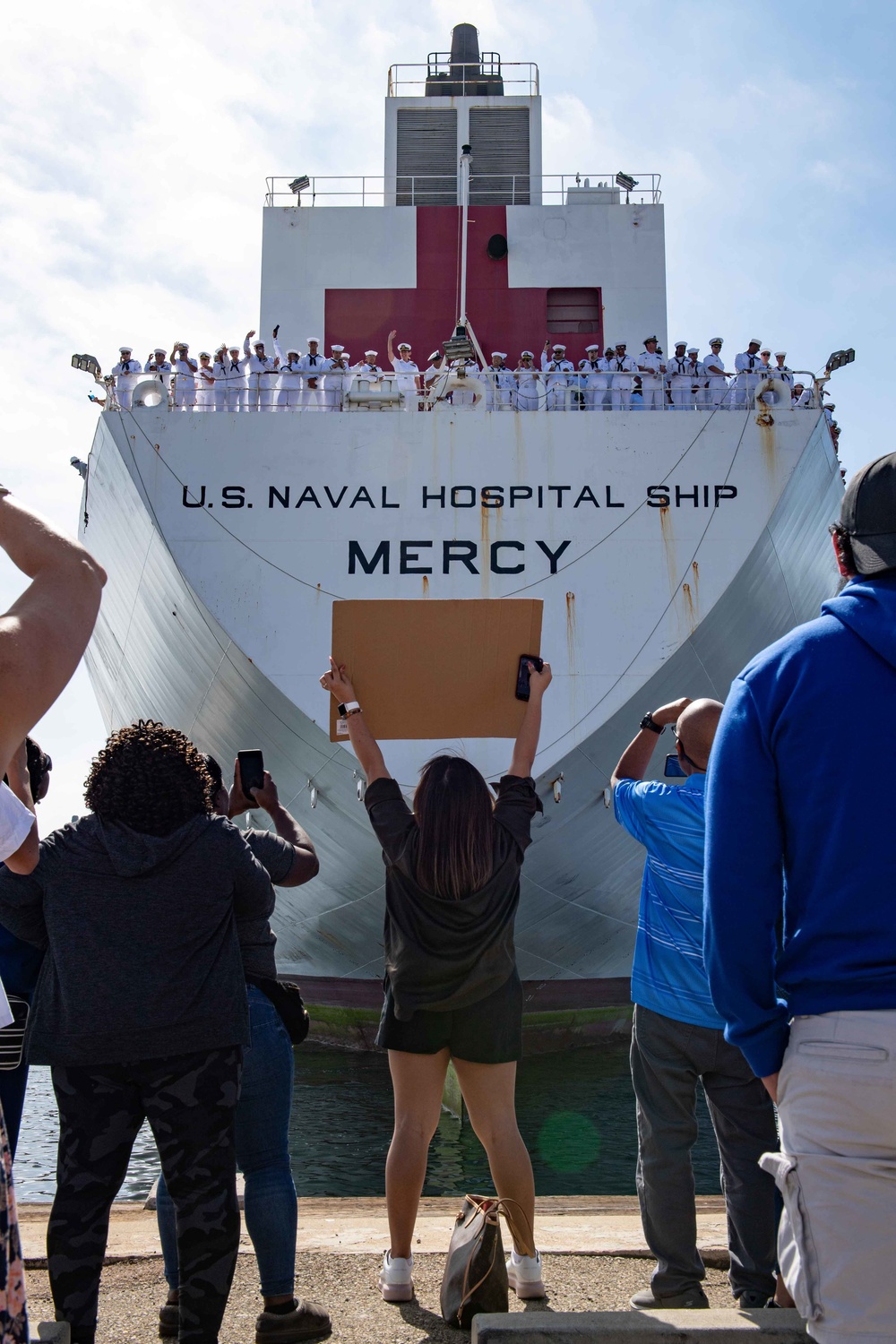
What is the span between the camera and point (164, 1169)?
90.9 inches

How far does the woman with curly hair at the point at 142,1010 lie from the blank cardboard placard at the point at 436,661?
0.74 m

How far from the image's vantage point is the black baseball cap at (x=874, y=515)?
1.64 m

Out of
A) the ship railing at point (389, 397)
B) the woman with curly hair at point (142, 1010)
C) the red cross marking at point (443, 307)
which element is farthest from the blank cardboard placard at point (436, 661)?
the red cross marking at point (443, 307)

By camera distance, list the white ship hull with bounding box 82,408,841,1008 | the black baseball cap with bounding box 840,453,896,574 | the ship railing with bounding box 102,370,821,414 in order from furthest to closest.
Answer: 1. the ship railing with bounding box 102,370,821,414
2. the white ship hull with bounding box 82,408,841,1008
3. the black baseball cap with bounding box 840,453,896,574

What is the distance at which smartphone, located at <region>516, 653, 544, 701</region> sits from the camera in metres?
3.18

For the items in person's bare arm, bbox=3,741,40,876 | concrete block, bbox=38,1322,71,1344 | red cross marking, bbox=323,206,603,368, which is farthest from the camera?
red cross marking, bbox=323,206,603,368

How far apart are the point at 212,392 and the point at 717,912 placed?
989 centimetres

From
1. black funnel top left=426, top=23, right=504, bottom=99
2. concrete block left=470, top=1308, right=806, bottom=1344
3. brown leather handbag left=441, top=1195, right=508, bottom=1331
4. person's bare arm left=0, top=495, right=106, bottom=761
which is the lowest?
brown leather handbag left=441, top=1195, right=508, bottom=1331

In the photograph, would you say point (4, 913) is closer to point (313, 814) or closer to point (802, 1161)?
point (802, 1161)

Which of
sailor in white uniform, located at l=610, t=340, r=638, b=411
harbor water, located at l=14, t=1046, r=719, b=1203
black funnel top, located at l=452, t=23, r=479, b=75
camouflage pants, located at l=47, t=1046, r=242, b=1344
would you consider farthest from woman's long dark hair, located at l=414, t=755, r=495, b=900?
black funnel top, located at l=452, t=23, r=479, b=75

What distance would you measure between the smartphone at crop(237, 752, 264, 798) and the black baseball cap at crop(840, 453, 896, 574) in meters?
1.86

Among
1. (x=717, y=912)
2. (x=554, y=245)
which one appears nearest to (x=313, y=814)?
(x=717, y=912)

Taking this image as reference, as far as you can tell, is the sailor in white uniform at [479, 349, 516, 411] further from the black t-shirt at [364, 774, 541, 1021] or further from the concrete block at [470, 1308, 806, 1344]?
the concrete block at [470, 1308, 806, 1344]

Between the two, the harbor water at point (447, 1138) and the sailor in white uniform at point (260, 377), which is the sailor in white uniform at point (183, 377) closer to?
the sailor in white uniform at point (260, 377)
